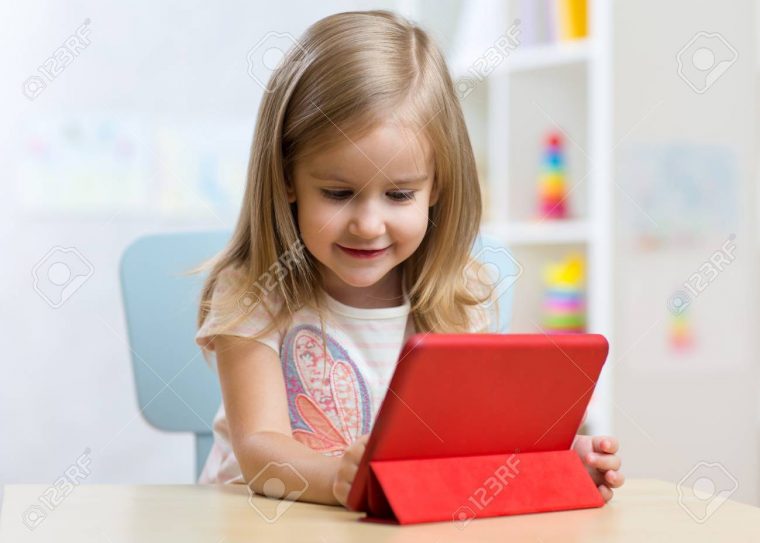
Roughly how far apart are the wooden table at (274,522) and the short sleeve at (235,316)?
9.9 inches

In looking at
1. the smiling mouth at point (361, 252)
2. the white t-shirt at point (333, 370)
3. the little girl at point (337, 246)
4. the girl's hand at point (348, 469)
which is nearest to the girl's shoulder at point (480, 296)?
the little girl at point (337, 246)

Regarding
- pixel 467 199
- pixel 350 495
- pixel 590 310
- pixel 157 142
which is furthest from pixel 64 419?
Result: pixel 350 495

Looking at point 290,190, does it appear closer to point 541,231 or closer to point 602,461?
point 602,461

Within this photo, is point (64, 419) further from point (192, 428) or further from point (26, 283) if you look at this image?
point (192, 428)

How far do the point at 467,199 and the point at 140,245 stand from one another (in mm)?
511

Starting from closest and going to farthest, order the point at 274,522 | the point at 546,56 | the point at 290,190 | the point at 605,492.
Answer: the point at 274,522 < the point at 605,492 < the point at 290,190 < the point at 546,56

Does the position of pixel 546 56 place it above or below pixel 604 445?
above

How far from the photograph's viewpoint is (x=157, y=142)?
2.88 m

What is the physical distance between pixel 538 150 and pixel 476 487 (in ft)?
6.86

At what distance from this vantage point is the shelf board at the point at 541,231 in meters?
2.63
